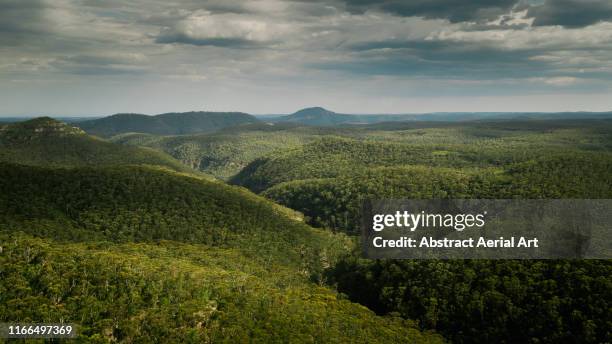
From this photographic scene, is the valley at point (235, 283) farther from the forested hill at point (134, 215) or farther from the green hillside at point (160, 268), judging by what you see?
the forested hill at point (134, 215)

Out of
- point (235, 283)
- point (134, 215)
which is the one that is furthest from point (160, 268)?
point (134, 215)

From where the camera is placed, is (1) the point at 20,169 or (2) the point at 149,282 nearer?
(2) the point at 149,282

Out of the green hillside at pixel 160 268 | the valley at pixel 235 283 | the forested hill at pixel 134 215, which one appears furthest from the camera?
the forested hill at pixel 134 215

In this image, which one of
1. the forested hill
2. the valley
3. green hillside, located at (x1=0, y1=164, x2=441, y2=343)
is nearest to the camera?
green hillside, located at (x1=0, y1=164, x2=441, y2=343)

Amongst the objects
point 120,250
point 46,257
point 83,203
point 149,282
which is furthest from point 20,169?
point 149,282

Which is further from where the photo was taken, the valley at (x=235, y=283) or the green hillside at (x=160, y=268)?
the valley at (x=235, y=283)

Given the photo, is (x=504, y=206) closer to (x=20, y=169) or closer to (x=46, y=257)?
(x=46, y=257)

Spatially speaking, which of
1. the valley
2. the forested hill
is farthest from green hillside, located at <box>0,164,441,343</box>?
the forested hill

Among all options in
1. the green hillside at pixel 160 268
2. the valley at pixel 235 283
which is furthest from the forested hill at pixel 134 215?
the valley at pixel 235 283

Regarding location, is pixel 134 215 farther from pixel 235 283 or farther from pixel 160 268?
pixel 235 283

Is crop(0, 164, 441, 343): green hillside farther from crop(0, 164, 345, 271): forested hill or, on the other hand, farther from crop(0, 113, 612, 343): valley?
crop(0, 164, 345, 271): forested hill

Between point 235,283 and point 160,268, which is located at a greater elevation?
point 160,268
